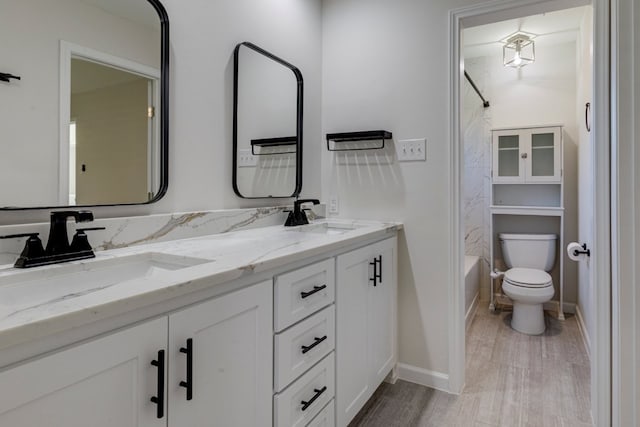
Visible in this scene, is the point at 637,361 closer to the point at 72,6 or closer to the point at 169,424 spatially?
the point at 169,424

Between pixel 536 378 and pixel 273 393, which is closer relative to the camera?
pixel 273 393

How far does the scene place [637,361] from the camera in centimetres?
146

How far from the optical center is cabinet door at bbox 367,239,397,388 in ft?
5.77

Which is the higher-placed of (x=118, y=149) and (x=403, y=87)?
(x=403, y=87)

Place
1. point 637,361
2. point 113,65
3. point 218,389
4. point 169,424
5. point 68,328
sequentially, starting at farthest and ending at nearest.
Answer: point 637,361 < point 113,65 < point 218,389 < point 169,424 < point 68,328

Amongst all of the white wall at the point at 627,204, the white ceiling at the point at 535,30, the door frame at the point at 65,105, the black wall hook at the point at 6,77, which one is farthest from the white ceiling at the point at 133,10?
the white ceiling at the point at 535,30

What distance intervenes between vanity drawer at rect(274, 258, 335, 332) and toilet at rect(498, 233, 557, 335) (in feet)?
6.69

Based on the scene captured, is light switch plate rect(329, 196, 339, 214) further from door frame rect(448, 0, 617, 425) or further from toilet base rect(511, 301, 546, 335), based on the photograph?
toilet base rect(511, 301, 546, 335)

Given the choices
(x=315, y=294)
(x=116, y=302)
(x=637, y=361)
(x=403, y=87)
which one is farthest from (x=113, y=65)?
(x=637, y=361)

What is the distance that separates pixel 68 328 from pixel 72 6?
104cm

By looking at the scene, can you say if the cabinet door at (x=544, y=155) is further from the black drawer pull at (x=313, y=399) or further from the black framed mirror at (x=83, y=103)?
A: the black framed mirror at (x=83, y=103)

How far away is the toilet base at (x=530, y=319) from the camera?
2.79m

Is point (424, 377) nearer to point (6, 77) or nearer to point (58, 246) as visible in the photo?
point (58, 246)

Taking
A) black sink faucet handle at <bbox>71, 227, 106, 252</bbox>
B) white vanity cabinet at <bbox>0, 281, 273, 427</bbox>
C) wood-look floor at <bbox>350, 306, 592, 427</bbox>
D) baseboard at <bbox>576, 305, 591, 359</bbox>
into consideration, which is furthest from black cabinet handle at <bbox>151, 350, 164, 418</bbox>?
baseboard at <bbox>576, 305, 591, 359</bbox>
